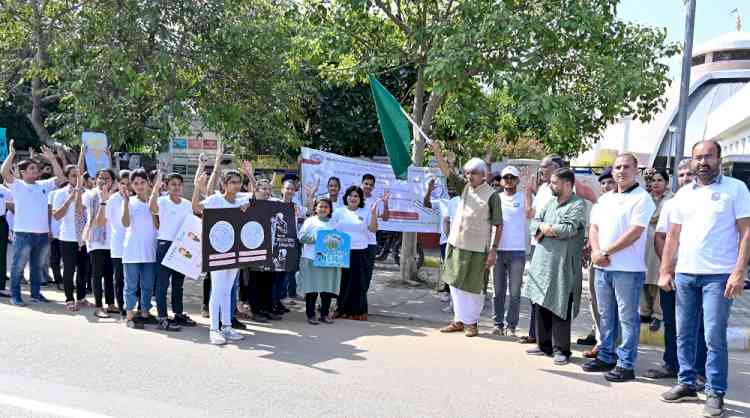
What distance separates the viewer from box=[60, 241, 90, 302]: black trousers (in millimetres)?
8688

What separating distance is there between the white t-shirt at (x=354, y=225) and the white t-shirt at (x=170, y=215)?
1.76m

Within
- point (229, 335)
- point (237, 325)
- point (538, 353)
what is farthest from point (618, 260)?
point (237, 325)

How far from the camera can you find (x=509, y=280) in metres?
7.93

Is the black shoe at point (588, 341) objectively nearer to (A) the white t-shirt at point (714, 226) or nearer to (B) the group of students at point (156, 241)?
(A) the white t-shirt at point (714, 226)

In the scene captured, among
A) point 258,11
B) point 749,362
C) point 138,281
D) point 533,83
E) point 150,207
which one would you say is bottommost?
point 749,362

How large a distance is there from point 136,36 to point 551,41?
6357 millimetres

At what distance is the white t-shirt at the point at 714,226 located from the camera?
5.21 m

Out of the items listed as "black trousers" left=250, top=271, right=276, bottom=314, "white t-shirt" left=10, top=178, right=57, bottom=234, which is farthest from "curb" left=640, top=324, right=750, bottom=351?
"white t-shirt" left=10, top=178, right=57, bottom=234

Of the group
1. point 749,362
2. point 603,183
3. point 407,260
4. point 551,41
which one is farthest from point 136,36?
point 749,362

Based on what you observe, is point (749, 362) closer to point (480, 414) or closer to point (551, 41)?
point (480, 414)

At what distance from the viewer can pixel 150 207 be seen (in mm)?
7648

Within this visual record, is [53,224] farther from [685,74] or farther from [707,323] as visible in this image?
[685,74]

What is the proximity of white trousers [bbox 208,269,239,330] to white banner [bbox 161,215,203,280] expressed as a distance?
1.47ft

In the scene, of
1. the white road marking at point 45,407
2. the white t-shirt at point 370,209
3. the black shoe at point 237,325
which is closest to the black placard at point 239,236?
the black shoe at point 237,325
